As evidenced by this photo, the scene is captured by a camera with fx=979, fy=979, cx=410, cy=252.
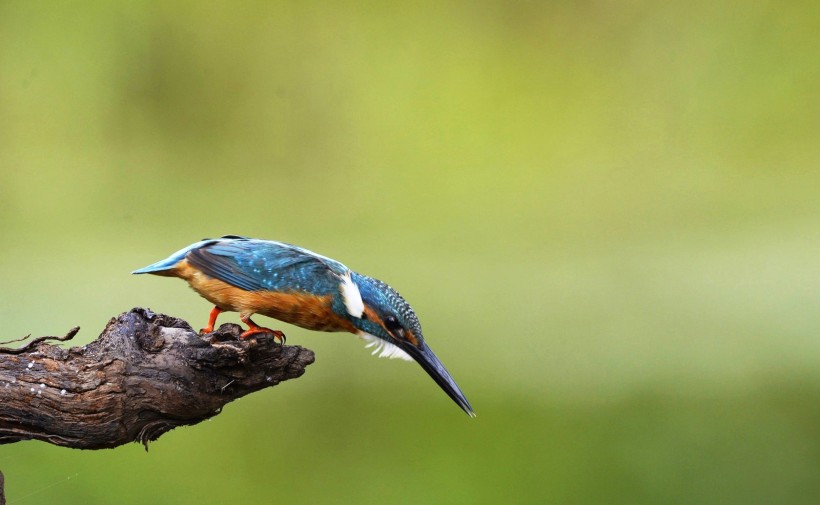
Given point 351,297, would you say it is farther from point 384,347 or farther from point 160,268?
point 160,268

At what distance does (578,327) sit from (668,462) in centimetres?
63

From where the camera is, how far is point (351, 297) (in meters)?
1.68

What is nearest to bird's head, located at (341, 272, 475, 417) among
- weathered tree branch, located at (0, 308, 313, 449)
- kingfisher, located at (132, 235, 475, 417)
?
kingfisher, located at (132, 235, 475, 417)

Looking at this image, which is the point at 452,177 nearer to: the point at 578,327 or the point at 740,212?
the point at 578,327

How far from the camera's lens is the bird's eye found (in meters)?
1.69

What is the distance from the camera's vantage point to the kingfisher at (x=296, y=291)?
1.68m

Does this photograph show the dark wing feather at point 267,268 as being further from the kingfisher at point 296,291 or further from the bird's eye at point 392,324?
the bird's eye at point 392,324

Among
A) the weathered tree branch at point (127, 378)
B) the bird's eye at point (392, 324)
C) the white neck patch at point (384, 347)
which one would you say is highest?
the bird's eye at point (392, 324)

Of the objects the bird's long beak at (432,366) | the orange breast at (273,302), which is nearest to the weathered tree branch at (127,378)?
the orange breast at (273,302)

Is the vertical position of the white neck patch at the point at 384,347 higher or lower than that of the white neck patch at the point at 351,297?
lower

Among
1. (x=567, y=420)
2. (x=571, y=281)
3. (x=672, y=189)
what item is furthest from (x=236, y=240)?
(x=672, y=189)

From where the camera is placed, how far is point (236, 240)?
1785mm

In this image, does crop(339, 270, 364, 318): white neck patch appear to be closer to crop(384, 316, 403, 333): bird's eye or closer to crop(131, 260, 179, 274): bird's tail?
crop(384, 316, 403, 333): bird's eye

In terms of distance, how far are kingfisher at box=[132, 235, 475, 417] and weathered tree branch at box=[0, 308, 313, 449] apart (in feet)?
0.36
